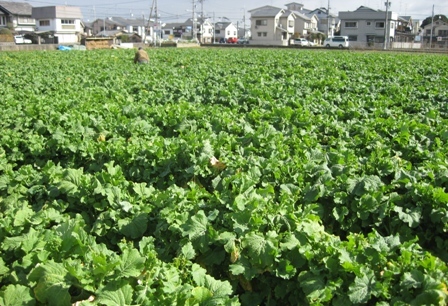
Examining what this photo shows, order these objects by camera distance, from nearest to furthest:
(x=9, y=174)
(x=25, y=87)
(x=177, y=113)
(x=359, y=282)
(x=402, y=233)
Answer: (x=359, y=282) < (x=402, y=233) < (x=9, y=174) < (x=177, y=113) < (x=25, y=87)

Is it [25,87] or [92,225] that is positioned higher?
[25,87]

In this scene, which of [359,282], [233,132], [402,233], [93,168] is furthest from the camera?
[233,132]

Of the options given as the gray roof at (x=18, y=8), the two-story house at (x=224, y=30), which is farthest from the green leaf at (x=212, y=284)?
the two-story house at (x=224, y=30)

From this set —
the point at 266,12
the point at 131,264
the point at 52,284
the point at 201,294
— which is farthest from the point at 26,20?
the point at 201,294

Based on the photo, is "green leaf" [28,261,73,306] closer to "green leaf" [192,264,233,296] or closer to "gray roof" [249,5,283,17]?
"green leaf" [192,264,233,296]

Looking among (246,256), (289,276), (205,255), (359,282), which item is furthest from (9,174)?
(359,282)

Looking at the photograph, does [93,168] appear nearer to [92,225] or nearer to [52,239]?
[92,225]

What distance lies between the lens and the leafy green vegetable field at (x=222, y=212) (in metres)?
3.08

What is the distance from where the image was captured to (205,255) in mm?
3850

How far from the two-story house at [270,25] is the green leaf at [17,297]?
8537 cm

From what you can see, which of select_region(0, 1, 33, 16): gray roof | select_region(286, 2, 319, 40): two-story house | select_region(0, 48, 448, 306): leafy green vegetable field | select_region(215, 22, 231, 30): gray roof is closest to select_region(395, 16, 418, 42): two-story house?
select_region(286, 2, 319, 40): two-story house

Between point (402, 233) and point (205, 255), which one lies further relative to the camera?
point (402, 233)

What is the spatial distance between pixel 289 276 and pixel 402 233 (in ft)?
4.98

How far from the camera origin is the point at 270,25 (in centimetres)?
8656
